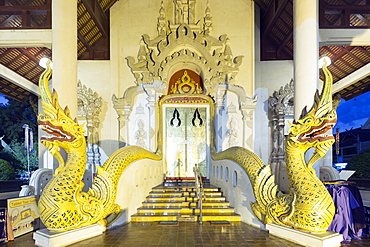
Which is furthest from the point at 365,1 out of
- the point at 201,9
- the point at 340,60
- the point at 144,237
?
the point at 144,237

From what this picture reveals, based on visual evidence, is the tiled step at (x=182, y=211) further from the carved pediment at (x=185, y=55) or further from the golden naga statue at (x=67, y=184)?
the carved pediment at (x=185, y=55)

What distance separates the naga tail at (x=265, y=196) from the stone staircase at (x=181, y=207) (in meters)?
0.83

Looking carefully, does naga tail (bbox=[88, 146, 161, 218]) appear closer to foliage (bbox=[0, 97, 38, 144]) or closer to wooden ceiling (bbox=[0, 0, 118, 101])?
wooden ceiling (bbox=[0, 0, 118, 101])

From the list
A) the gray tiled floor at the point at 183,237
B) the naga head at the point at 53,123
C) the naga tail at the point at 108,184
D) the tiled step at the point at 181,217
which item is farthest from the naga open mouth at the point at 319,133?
the naga head at the point at 53,123

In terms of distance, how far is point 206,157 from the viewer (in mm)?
9516

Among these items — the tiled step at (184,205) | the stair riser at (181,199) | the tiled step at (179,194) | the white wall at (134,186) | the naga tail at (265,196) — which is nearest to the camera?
the naga tail at (265,196)

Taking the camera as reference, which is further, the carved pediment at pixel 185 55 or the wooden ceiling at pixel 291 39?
the carved pediment at pixel 185 55

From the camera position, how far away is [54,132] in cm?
412

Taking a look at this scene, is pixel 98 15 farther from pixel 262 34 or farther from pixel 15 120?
pixel 15 120

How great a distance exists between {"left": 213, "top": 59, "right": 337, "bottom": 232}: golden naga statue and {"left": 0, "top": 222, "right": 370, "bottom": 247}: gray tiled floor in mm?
402

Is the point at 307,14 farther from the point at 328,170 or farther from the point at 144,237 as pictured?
the point at 144,237

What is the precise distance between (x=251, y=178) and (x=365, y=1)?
7.09 meters

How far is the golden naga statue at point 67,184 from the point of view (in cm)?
409

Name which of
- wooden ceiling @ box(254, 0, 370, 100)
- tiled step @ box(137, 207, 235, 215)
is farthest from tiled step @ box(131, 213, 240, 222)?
wooden ceiling @ box(254, 0, 370, 100)
